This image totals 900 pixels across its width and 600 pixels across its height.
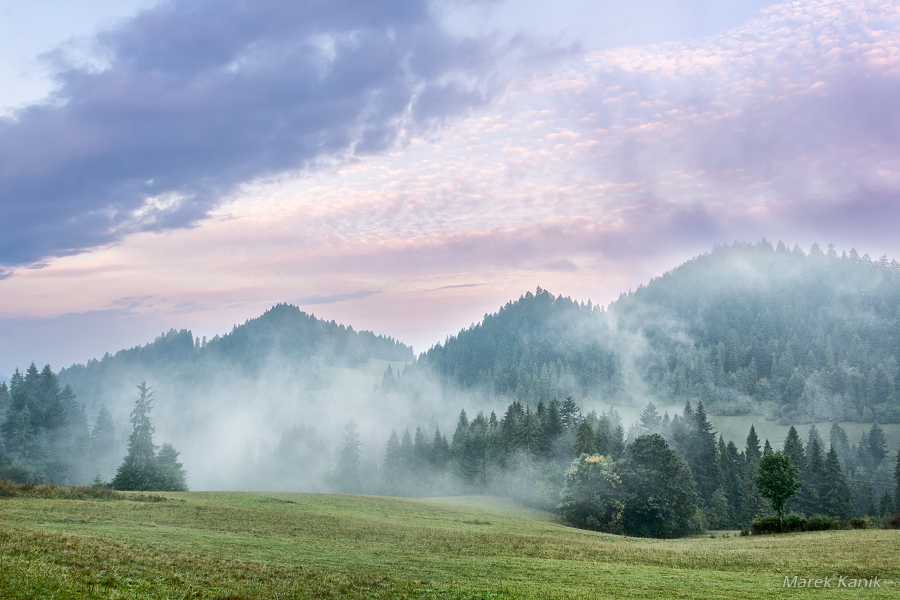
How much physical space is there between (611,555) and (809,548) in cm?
1716

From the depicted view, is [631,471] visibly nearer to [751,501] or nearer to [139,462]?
[751,501]

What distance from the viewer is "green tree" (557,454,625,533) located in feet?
281

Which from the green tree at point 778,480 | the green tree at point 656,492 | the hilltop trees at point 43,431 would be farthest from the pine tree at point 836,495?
the hilltop trees at point 43,431

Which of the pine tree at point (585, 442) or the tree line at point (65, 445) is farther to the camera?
the pine tree at point (585, 442)

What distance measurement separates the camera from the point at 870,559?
32.3m

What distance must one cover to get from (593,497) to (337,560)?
230ft

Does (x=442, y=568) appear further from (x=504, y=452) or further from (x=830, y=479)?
(x=830, y=479)

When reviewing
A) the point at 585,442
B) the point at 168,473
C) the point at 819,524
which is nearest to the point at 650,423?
the point at 585,442

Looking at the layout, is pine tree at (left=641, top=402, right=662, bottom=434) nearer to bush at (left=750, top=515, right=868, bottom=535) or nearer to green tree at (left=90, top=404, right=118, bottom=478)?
bush at (left=750, top=515, right=868, bottom=535)

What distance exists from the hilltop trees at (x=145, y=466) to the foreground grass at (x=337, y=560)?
45250mm

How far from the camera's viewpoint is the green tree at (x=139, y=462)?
3374 inches

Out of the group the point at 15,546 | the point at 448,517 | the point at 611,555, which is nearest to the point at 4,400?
the point at 448,517

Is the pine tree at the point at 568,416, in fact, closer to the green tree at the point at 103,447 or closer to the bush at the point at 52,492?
the bush at the point at 52,492

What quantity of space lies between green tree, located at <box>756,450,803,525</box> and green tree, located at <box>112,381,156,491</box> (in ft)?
313
